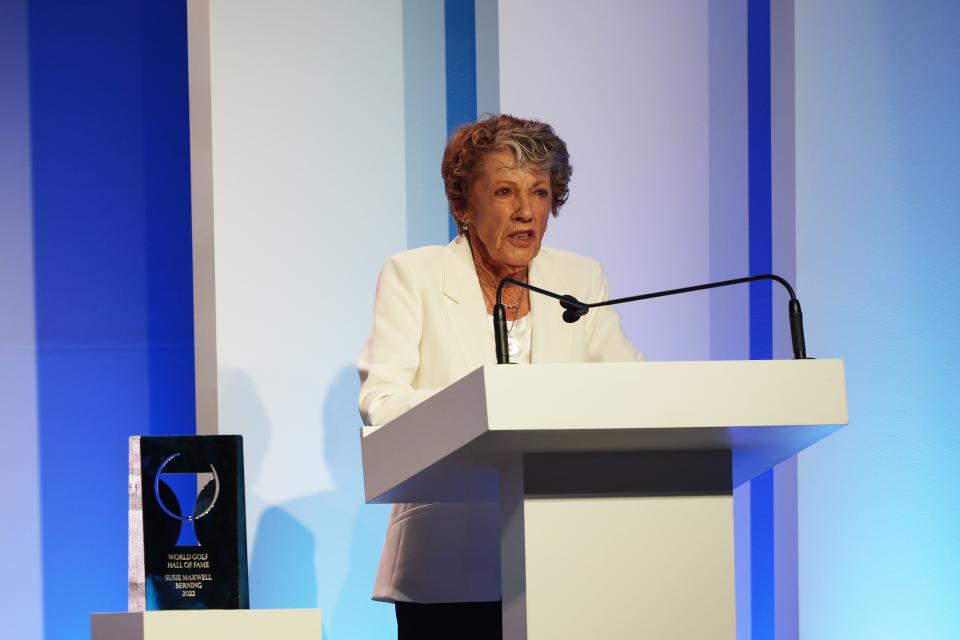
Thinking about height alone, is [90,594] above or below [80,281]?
below

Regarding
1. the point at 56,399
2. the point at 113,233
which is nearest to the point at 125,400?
the point at 56,399

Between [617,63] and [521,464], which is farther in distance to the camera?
[617,63]

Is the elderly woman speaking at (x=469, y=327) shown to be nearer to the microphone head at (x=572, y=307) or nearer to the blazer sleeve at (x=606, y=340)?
the blazer sleeve at (x=606, y=340)

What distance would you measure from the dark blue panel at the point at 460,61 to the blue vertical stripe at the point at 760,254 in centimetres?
86

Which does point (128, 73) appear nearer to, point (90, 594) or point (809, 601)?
point (90, 594)

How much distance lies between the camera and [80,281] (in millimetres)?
3352

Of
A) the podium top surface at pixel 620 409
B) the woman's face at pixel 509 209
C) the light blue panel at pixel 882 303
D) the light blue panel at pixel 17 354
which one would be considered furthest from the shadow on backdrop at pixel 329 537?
the podium top surface at pixel 620 409

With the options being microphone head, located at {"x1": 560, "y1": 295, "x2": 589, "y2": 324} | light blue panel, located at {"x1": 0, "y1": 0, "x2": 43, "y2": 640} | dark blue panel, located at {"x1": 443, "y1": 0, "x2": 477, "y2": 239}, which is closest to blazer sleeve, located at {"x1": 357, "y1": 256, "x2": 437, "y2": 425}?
microphone head, located at {"x1": 560, "y1": 295, "x2": 589, "y2": 324}

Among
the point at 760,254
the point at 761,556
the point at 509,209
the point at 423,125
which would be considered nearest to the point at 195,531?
the point at 509,209

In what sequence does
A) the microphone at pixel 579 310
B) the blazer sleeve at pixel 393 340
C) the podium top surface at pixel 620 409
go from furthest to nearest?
the blazer sleeve at pixel 393 340, the microphone at pixel 579 310, the podium top surface at pixel 620 409

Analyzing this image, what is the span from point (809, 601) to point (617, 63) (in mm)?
1663

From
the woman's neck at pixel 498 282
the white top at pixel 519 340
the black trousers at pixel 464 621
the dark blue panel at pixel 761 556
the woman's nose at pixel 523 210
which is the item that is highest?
the woman's nose at pixel 523 210

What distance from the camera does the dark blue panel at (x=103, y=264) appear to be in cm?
331

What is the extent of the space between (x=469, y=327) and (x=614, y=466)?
690 mm
